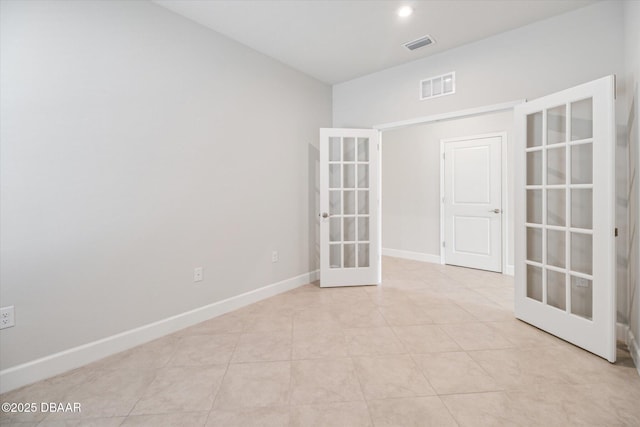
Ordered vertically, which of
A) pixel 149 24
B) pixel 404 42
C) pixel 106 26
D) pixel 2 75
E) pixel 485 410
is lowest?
pixel 485 410

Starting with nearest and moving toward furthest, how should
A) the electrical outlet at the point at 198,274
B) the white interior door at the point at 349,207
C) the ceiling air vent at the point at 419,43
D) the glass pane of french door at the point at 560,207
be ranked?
the glass pane of french door at the point at 560,207 → the electrical outlet at the point at 198,274 → the ceiling air vent at the point at 419,43 → the white interior door at the point at 349,207

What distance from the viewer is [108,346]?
2.16 meters

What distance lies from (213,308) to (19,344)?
133 cm

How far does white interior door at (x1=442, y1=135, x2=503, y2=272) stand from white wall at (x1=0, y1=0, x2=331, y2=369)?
126 inches

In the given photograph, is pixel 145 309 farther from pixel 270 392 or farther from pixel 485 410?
pixel 485 410

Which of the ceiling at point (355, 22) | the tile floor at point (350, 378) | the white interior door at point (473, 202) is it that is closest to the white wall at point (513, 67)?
the ceiling at point (355, 22)

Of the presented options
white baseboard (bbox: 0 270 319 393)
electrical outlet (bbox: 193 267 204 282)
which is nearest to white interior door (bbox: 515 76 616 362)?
white baseboard (bbox: 0 270 319 393)

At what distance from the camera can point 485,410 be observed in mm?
1562

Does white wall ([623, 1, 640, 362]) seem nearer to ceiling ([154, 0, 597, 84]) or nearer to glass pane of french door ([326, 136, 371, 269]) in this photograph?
ceiling ([154, 0, 597, 84])

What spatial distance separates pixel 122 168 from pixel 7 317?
115 centimetres

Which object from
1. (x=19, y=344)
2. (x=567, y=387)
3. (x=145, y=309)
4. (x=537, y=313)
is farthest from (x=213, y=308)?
(x=537, y=313)

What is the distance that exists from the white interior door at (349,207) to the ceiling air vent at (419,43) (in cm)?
104

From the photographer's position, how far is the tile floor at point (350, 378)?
5.03ft

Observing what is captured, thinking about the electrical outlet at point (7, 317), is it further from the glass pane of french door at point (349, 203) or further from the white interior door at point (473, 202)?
the white interior door at point (473, 202)
